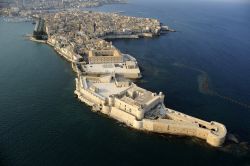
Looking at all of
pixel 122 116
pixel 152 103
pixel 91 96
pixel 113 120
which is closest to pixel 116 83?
pixel 91 96

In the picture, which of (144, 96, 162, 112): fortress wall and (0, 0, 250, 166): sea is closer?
(0, 0, 250, 166): sea

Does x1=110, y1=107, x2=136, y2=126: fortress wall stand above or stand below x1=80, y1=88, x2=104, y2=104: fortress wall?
below

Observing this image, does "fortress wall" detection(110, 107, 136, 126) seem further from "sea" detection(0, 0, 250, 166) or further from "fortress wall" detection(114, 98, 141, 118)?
"sea" detection(0, 0, 250, 166)

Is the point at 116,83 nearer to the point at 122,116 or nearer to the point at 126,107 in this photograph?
the point at 126,107

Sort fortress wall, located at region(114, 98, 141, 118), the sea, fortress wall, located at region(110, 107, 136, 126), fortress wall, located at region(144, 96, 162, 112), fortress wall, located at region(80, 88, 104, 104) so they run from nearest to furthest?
the sea → fortress wall, located at region(110, 107, 136, 126) → fortress wall, located at region(114, 98, 141, 118) → fortress wall, located at region(144, 96, 162, 112) → fortress wall, located at region(80, 88, 104, 104)

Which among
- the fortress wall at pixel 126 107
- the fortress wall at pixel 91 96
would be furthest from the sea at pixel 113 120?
the fortress wall at pixel 126 107

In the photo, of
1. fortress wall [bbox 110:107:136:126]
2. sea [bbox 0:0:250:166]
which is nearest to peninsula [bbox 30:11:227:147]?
fortress wall [bbox 110:107:136:126]
